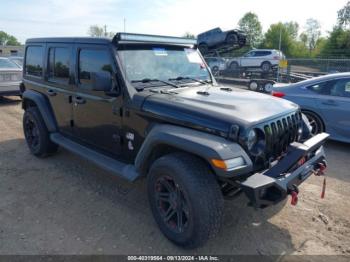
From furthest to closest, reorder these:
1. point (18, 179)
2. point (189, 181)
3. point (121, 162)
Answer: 1. point (18, 179)
2. point (121, 162)
3. point (189, 181)

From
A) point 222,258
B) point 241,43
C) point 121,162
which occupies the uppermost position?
point 241,43

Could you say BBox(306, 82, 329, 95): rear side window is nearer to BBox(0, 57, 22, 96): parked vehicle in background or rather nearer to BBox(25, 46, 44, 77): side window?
BBox(25, 46, 44, 77): side window

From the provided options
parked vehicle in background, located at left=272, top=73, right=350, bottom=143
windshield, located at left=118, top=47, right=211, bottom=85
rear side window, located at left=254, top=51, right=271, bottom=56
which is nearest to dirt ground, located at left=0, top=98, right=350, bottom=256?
parked vehicle in background, located at left=272, top=73, right=350, bottom=143

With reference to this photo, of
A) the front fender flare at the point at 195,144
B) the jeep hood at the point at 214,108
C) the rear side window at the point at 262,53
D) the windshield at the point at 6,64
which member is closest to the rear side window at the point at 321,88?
the jeep hood at the point at 214,108

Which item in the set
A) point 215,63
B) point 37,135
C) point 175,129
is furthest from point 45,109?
point 215,63

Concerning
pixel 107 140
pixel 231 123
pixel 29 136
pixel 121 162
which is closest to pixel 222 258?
pixel 231 123

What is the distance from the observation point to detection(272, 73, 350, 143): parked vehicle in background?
5.89m

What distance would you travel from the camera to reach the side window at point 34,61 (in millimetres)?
5172

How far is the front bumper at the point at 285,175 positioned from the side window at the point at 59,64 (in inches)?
123

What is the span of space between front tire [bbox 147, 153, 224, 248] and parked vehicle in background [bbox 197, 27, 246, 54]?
14.8 m

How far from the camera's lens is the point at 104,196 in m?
4.10

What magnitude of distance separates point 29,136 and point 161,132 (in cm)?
363

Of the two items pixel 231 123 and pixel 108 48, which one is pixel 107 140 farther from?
pixel 231 123

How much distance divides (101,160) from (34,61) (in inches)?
102
